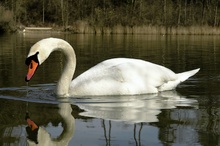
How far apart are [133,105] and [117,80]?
0.85 metres

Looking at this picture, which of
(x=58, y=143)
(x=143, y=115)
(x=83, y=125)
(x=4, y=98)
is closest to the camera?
(x=58, y=143)

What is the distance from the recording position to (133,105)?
6.35 meters

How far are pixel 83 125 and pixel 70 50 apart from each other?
2351 mm

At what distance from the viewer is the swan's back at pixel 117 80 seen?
701 cm

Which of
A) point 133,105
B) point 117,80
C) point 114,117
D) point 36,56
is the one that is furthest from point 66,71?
point 114,117

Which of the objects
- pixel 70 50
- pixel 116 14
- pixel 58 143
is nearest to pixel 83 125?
pixel 58 143

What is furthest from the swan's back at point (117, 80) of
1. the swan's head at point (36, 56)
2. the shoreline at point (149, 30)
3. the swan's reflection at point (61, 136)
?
the shoreline at point (149, 30)

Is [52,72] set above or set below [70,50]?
below

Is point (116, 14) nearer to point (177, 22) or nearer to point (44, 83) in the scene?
point (177, 22)

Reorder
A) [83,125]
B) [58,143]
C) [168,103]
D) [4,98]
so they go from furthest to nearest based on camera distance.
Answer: [4,98] → [168,103] → [83,125] → [58,143]

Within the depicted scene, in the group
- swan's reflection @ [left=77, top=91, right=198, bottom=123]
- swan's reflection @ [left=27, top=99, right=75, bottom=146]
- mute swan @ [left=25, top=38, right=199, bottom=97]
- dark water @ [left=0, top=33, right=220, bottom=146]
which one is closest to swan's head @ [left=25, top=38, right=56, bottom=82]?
mute swan @ [left=25, top=38, right=199, bottom=97]

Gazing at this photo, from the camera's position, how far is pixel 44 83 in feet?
28.7

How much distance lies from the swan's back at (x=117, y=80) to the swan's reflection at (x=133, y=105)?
0.13m

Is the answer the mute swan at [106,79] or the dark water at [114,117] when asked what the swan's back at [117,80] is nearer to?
the mute swan at [106,79]
